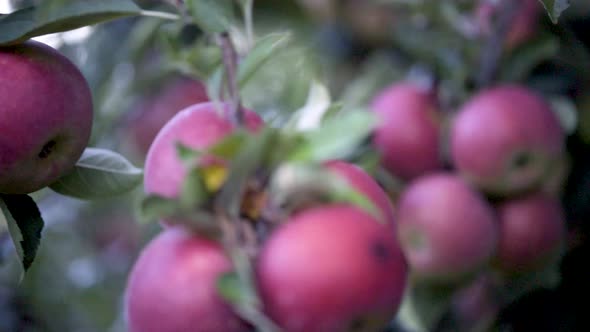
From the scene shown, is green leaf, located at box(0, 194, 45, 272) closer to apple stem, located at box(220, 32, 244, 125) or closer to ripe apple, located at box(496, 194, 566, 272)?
apple stem, located at box(220, 32, 244, 125)

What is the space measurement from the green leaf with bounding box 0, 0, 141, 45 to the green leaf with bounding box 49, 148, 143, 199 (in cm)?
19

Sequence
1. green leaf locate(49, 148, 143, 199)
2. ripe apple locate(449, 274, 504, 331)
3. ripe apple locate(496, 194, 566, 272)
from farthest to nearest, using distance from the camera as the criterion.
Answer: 1. ripe apple locate(449, 274, 504, 331)
2. ripe apple locate(496, 194, 566, 272)
3. green leaf locate(49, 148, 143, 199)

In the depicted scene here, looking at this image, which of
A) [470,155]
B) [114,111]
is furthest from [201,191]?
[114,111]

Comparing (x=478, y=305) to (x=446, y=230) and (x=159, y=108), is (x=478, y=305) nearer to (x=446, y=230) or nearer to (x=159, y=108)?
(x=446, y=230)

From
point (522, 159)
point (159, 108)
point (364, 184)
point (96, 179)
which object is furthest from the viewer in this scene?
point (159, 108)

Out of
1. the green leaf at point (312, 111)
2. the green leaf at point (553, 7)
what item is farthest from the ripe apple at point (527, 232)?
the green leaf at point (553, 7)

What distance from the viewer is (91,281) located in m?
2.31

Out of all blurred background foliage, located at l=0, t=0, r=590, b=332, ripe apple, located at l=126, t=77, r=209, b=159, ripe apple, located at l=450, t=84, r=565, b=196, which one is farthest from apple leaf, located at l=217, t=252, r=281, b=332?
ripe apple, located at l=126, t=77, r=209, b=159

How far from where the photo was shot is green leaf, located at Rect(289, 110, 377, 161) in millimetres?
759

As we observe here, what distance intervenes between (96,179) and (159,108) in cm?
120

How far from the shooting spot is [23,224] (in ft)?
3.49

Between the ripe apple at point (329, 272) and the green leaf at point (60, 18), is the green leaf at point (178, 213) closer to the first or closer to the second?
the ripe apple at point (329, 272)

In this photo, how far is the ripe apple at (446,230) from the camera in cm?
161

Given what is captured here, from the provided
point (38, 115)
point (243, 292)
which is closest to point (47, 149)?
point (38, 115)
